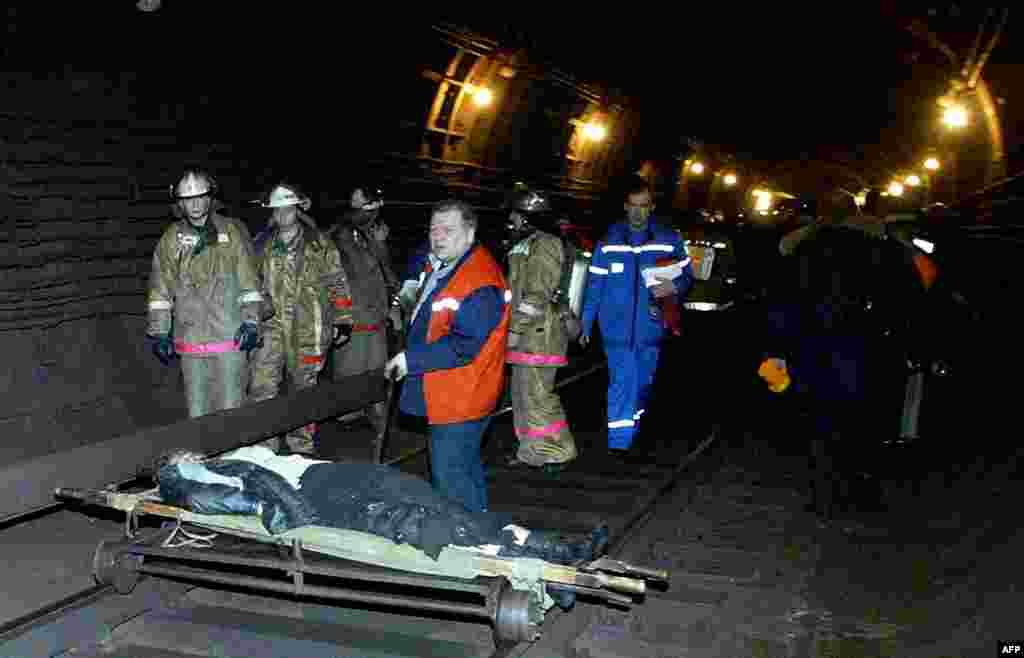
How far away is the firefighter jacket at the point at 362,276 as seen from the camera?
1043cm

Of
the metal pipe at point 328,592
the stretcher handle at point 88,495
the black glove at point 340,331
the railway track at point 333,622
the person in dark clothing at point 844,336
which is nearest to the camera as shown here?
the metal pipe at point 328,592

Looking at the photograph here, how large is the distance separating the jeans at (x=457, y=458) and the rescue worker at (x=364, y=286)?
12.8ft

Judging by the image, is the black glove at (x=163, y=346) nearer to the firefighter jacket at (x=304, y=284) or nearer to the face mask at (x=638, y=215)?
the firefighter jacket at (x=304, y=284)

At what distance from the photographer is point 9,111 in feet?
29.3

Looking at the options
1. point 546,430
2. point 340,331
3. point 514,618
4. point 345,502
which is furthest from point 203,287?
point 514,618

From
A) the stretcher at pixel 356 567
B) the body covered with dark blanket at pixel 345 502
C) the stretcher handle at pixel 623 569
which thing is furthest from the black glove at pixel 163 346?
the stretcher handle at pixel 623 569

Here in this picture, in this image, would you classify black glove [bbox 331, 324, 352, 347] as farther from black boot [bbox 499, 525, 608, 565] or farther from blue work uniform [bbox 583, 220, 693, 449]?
black boot [bbox 499, 525, 608, 565]

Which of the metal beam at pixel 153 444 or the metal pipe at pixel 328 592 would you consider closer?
the metal pipe at pixel 328 592

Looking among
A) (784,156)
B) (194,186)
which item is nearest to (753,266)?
(194,186)

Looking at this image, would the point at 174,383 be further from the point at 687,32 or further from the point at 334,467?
the point at 687,32

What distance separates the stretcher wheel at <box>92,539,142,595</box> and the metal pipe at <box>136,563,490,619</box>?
0.20 meters

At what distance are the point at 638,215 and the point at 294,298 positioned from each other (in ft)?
8.77

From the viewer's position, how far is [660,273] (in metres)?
8.94

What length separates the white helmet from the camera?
27.7 feet
